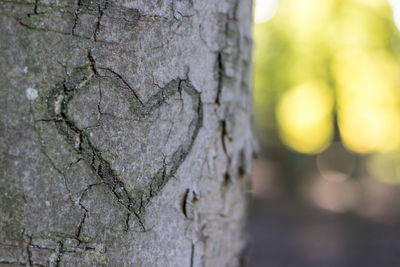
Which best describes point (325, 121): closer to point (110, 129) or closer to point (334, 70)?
point (334, 70)

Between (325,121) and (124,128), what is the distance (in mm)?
13382

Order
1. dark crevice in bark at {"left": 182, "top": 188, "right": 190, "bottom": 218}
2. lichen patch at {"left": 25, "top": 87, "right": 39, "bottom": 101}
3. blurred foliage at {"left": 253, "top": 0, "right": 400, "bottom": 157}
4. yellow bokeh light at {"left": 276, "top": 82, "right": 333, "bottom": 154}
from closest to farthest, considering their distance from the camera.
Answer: lichen patch at {"left": 25, "top": 87, "right": 39, "bottom": 101} → dark crevice in bark at {"left": 182, "top": 188, "right": 190, "bottom": 218} → blurred foliage at {"left": 253, "top": 0, "right": 400, "bottom": 157} → yellow bokeh light at {"left": 276, "top": 82, "right": 333, "bottom": 154}

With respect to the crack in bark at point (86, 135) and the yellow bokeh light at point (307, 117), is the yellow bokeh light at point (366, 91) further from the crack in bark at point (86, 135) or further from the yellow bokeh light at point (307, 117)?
the crack in bark at point (86, 135)

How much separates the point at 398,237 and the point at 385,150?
9.78 meters

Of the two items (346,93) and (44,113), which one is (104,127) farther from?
(346,93)

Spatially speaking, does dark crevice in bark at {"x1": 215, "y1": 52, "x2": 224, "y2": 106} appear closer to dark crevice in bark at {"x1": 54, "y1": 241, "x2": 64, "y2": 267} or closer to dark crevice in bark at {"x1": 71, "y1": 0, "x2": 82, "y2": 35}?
dark crevice in bark at {"x1": 71, "y1": 0, "x2": 82, "y2": 35}

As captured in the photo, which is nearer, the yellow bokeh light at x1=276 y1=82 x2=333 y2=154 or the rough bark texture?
the rough bark texture

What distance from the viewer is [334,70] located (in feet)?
39.3

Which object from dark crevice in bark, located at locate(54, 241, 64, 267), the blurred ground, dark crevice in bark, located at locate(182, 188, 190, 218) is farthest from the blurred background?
dark crevice in bark, located at locate(54, 241, 64, 267)

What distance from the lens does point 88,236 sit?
0.68m

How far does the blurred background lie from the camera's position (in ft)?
29.4

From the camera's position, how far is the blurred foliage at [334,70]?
1123cm

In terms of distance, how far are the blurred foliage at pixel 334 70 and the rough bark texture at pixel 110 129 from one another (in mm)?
11590

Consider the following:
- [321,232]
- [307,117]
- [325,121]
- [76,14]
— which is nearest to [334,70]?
[325,121]
